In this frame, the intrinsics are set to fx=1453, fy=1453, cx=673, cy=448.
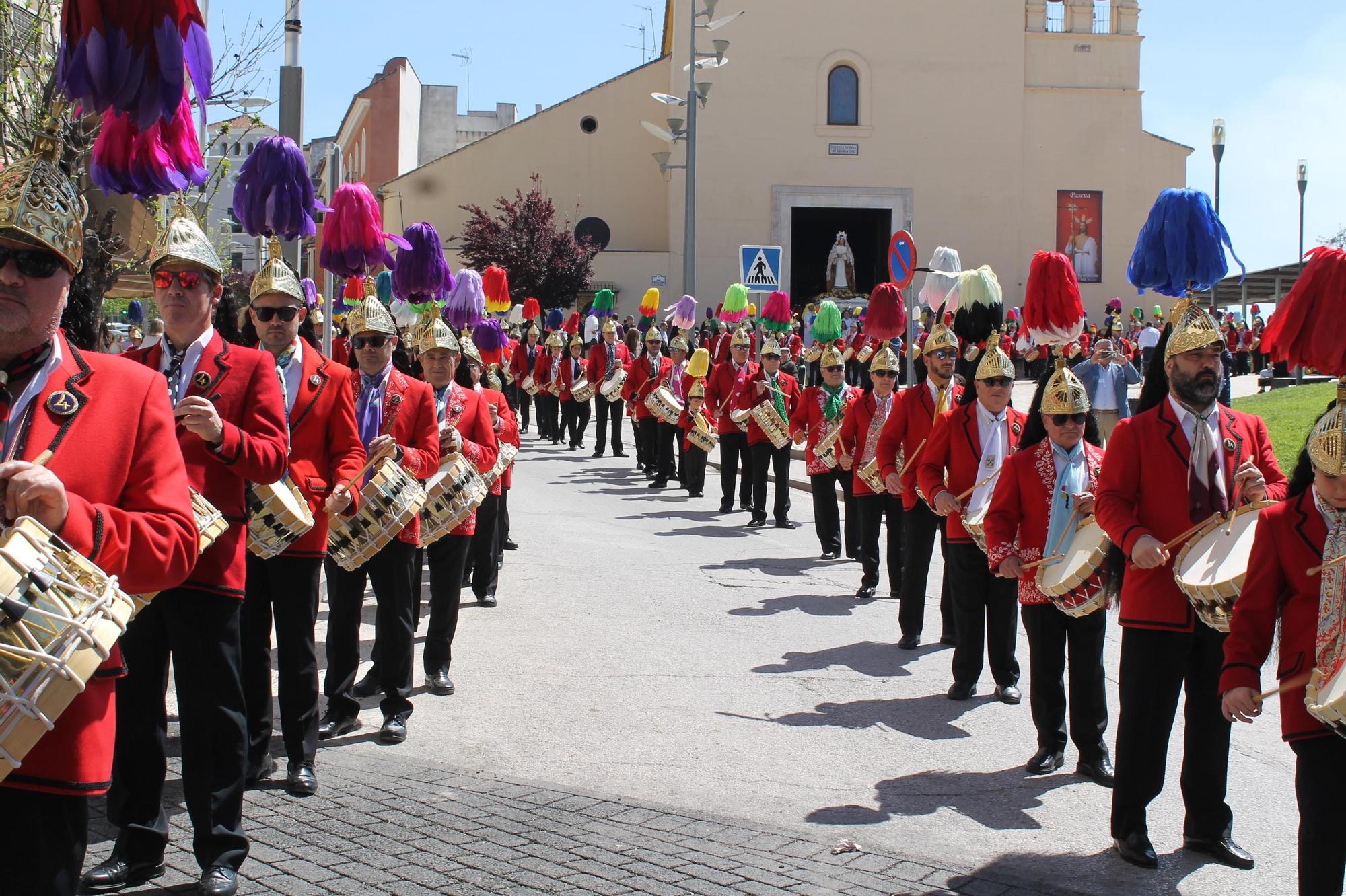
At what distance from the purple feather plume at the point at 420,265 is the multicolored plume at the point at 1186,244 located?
16.5 ft

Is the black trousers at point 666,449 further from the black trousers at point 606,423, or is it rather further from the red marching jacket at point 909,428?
the red marching jacket at point 909,428

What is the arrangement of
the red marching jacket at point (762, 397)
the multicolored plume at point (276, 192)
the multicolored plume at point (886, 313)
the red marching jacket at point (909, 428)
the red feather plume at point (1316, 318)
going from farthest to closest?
the red marching jacket at point (762, 397), the multicolored plume at point (886, 313), the red marching jacket at point (909, 428), the multicolored plume at point (276, 192), the red feather plume at point (1316, 318)

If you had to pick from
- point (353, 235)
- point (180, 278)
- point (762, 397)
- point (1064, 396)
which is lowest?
point (762, 397)

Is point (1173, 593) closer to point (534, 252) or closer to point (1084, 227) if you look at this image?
point (534, 252)

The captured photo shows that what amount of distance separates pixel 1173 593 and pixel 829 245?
45745mm

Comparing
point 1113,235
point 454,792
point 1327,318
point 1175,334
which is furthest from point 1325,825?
point 1113,235

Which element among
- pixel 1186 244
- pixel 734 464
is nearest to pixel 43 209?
pixel 1186 244

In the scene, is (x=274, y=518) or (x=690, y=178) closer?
(x=274, y=518)

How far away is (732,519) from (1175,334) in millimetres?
11159

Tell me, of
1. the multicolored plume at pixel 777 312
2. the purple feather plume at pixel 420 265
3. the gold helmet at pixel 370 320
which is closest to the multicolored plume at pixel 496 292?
the multicolored plume at pixel 777 312

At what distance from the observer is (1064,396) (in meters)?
6.84

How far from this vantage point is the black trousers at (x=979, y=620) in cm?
802

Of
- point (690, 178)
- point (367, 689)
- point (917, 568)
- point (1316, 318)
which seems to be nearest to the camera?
point (1316, 318)

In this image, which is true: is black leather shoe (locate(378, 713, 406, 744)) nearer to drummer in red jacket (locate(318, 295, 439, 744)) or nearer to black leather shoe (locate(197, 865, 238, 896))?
drummer in red jacket (locate(318, 295, 439, 744))
